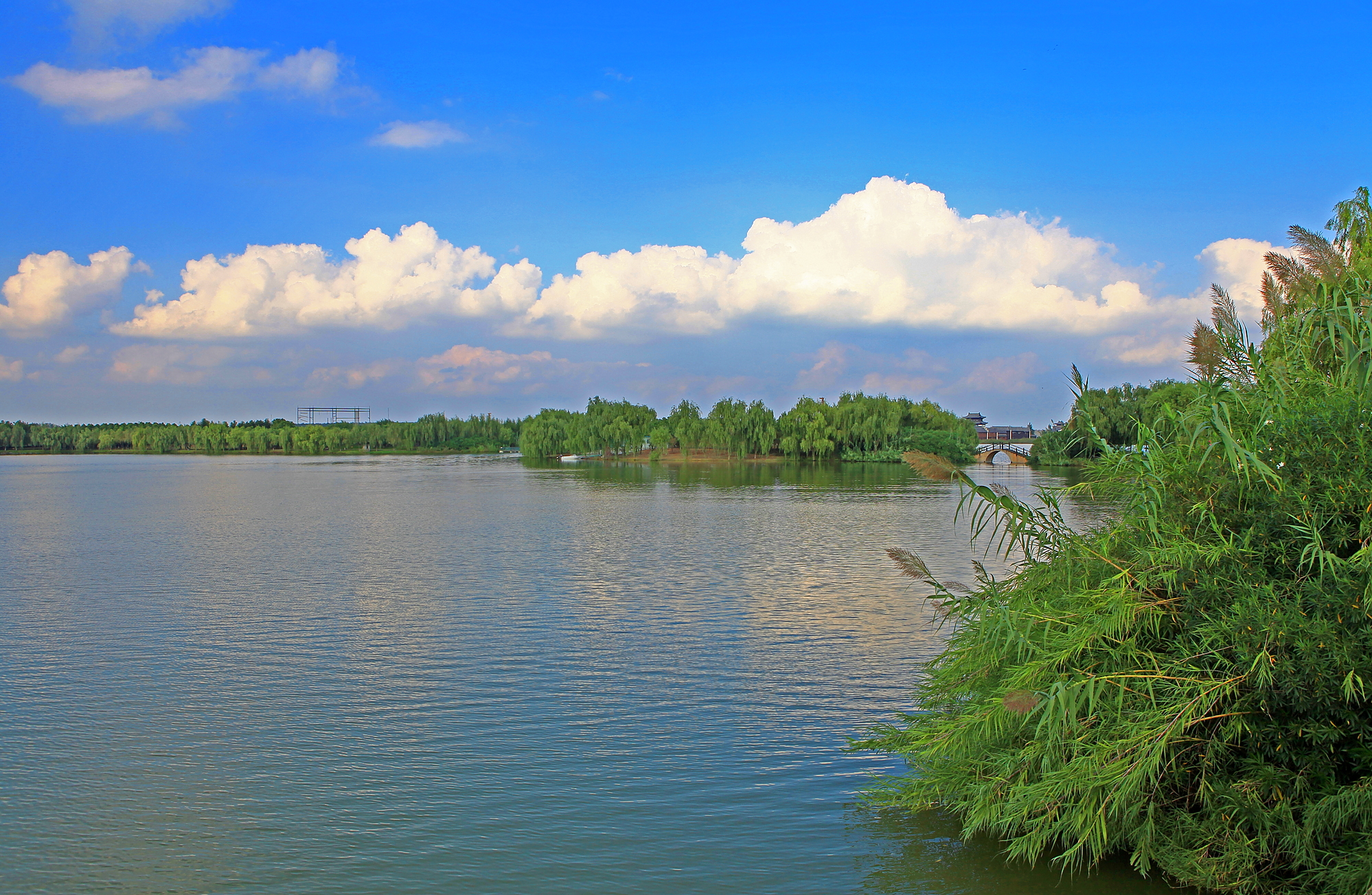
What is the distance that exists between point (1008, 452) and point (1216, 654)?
119856mm

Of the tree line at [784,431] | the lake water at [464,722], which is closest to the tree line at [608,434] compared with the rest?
the tree line at [784,431]

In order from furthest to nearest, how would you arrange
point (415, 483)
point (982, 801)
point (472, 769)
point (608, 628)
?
1. point (415, 483)
2. point (608, 628)
3. point (472, 769)
4. point (982, 801)

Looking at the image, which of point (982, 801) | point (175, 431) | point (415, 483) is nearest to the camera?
point (982, 801)

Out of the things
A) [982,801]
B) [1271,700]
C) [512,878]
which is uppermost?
[1271,700]

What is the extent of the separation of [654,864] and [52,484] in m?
73.9

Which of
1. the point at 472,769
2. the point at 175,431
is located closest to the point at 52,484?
the point at 472,769

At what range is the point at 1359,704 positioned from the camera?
534 centimetres

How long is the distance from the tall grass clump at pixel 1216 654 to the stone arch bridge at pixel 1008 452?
10724 centimetres

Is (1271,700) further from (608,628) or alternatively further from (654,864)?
(608,628)

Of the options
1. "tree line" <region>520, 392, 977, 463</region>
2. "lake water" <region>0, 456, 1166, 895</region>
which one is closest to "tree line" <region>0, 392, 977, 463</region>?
"tree line" <region>520, 392, 977, 463</region>

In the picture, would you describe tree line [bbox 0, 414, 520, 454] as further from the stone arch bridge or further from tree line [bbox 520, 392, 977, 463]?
the stone arch bridge

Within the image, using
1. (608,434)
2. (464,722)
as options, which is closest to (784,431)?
(608,434)

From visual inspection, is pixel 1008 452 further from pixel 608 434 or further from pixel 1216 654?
pixel 1216 654

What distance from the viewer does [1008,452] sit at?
119312 millimetres
